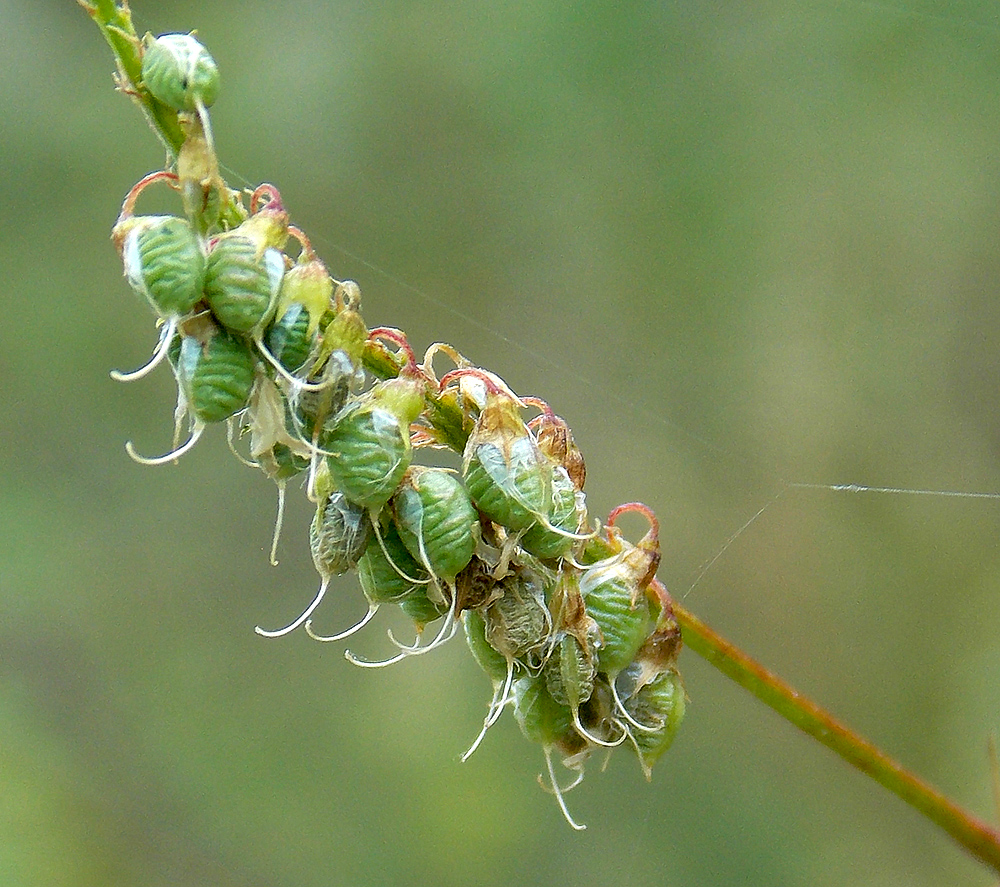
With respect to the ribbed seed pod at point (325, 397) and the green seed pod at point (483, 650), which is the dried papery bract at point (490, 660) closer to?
the green seed pod at point (483, 650)

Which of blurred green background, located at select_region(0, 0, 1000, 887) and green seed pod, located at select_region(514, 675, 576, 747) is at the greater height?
green seed pod, located at select_region(514, 675, 576, 747)

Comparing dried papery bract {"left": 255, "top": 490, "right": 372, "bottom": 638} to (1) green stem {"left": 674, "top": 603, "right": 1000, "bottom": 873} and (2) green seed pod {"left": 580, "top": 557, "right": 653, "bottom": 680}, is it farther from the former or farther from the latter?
(1) green stem {"left": 674, "top": 603, "right": 1000, "bottom": 873}

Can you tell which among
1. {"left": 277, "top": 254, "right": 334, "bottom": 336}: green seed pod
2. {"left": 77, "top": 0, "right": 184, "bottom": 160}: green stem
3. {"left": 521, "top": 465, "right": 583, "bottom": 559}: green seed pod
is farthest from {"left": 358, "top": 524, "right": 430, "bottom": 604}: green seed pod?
{"left": 77, "top": 0, "right": 184, "bottom": 160}: green stem

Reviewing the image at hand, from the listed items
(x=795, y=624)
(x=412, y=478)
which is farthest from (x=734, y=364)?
(x=412, y=478)

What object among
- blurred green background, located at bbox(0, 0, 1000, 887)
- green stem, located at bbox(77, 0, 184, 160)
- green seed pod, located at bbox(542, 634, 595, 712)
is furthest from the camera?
blurred green background, located at bbox(0, 0, 1000, 887)

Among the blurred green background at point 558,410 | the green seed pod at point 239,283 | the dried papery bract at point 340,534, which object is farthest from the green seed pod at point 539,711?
the blurred green background at point 558,410
